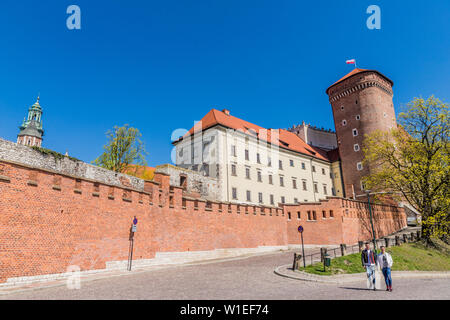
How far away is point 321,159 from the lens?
4897cm

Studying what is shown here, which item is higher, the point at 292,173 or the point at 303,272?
the point at 292,173

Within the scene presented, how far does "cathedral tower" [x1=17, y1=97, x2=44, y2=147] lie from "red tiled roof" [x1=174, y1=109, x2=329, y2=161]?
203ft

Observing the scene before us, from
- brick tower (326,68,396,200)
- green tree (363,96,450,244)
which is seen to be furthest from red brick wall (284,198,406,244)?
brick tower (326,68,396,200)

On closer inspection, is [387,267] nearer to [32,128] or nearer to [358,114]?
[358,114]

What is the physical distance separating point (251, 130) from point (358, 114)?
19406mm

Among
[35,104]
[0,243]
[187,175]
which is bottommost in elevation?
[0,243]

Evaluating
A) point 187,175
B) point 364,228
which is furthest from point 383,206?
point 187,175

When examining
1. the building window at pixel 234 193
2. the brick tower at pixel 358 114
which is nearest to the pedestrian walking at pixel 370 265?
the building window at pixel 234 193

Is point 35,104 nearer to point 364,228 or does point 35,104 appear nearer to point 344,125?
point 344,125

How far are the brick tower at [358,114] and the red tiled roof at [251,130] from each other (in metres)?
5.05

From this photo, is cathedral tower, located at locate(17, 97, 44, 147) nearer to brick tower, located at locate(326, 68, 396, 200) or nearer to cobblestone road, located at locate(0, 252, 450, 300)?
brick tower, located at locate(326, 68, 396, 200)

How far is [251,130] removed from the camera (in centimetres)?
4106
